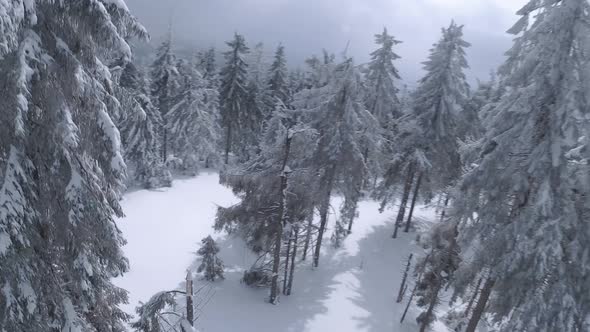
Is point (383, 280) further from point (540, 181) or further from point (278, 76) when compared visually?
point (278, 76)

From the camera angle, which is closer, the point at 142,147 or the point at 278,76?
the point at 142,147

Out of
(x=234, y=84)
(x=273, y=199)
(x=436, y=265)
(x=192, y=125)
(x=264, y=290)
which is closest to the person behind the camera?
(x=436, y=265)

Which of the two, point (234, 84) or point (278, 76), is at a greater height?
point (278, 76)

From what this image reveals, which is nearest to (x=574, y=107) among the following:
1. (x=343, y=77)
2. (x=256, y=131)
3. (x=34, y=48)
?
(x=343, y=77)

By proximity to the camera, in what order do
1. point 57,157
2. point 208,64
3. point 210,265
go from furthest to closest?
point 208,64, point 210,265, point 57,157

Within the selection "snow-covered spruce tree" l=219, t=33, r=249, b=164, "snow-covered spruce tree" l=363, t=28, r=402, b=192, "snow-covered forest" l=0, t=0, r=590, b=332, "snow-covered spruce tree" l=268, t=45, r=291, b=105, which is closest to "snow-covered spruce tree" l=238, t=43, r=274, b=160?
"snow-covered spruce tree" l=268, t=45, r=291, b=105

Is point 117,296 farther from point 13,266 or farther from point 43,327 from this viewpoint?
point 13,266

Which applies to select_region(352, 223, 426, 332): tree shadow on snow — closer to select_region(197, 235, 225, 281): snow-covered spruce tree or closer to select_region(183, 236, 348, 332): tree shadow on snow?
select_region(183, 236, 348, 332): tree shadow on snow

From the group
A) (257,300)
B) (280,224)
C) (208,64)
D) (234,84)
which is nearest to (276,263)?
(280,224)
